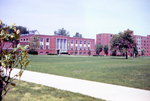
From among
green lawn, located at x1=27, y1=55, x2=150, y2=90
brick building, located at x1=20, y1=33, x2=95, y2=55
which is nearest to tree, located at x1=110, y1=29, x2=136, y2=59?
green lawn, located at x1=27, y1=55, x2=150, y2=90

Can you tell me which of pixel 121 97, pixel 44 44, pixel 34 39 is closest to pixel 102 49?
pixel 44 44

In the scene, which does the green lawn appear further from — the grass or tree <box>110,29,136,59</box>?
tree <box>110,29,136,59</box>

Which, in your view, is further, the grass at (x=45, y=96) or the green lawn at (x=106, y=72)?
the green lawn at (x=106, y=72)

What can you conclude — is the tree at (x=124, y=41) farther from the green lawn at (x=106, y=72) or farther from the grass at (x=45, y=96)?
the grass at (x=45, y=96)

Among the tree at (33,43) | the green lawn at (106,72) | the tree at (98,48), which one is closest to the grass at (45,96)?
the green lawn at (106,72)

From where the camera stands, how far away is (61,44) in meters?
85.8

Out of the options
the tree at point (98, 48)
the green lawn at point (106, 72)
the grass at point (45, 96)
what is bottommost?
the green lawn at point (106, 72)

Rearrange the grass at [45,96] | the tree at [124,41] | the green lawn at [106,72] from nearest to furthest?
the grass at [45,96] < the green lawn at [106,72] < the tree at [124,41]

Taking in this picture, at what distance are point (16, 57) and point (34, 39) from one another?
7187 centimetres

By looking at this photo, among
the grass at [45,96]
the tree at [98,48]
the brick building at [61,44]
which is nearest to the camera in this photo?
the grass at [45,96]

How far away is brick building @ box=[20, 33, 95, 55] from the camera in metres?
80.8

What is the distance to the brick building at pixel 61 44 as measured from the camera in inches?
3179

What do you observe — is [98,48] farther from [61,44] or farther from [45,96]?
[45,96]

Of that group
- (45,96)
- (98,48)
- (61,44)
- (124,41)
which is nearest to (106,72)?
(45,96)
